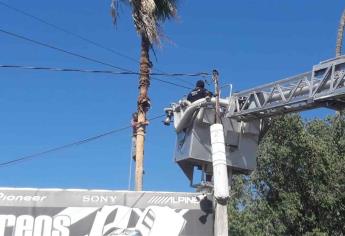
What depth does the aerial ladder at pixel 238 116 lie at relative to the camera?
1366 cm

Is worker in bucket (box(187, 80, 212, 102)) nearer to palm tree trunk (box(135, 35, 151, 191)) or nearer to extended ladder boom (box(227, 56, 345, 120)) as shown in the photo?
extended ladder boom (box(227, 56, 345, 120))

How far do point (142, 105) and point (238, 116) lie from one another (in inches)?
162

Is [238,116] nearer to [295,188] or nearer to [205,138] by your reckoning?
[205,138]

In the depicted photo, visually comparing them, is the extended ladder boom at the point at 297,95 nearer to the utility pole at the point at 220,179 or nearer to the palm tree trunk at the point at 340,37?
the utility pole at the point at 220,179

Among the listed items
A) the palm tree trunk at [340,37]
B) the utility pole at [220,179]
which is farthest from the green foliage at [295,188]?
the utility pole at [220,179]

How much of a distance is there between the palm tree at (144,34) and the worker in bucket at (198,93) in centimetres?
351

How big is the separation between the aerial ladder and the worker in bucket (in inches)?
6.5

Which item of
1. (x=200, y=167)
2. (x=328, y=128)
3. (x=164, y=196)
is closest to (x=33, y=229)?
(x=164, y=196)

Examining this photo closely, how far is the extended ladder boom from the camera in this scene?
13.2 metres

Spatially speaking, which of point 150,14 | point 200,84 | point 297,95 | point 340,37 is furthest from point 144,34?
point 340,37

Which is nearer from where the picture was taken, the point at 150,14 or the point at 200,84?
the point at 200,84

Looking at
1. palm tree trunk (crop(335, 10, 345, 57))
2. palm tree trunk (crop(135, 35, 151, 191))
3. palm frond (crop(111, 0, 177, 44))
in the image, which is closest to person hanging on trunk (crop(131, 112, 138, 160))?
palm tree trunk (crop(135, 35, 151, 191))

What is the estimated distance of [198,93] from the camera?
14867mm

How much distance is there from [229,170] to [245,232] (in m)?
10.1
